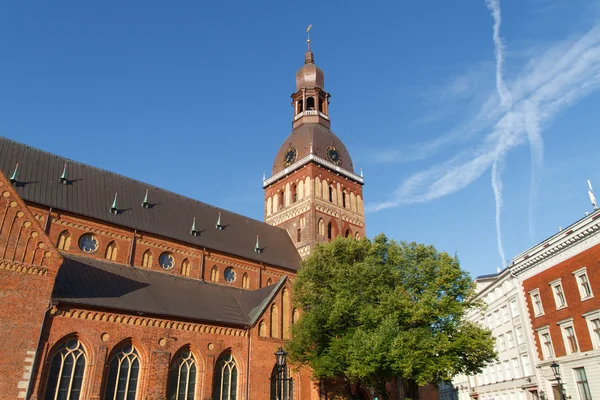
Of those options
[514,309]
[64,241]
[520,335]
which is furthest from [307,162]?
[64,241]

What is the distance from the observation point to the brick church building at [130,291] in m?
20.4

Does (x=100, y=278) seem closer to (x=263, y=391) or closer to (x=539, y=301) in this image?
(x=263, y=391)

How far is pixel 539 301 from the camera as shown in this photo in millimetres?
31219

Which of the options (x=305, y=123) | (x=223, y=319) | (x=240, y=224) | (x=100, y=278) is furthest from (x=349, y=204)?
(x=100, y=278)

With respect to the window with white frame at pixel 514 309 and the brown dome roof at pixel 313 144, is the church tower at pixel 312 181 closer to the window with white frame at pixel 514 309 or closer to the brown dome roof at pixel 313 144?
the brown dome roof at pixel 313 144

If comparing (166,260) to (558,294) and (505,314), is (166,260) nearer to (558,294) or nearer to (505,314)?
(558,294)

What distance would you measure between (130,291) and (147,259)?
5.16m

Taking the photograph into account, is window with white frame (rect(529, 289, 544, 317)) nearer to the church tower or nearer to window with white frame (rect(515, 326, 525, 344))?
window with white frame (rect(515, 326, 525, 344))

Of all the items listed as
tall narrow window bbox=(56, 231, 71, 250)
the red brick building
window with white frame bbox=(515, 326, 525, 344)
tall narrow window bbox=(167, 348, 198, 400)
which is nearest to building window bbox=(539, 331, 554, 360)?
the red brick building

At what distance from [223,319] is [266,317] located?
9.48 ft

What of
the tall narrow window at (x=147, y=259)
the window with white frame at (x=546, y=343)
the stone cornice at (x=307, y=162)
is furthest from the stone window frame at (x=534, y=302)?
the tall narrow window at (x=147, y=259)

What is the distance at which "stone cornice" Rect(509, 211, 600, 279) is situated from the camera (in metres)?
25.8

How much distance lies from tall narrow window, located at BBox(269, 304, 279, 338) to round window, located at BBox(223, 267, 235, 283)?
5871 millimetres

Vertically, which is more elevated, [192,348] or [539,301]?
[539,301]
